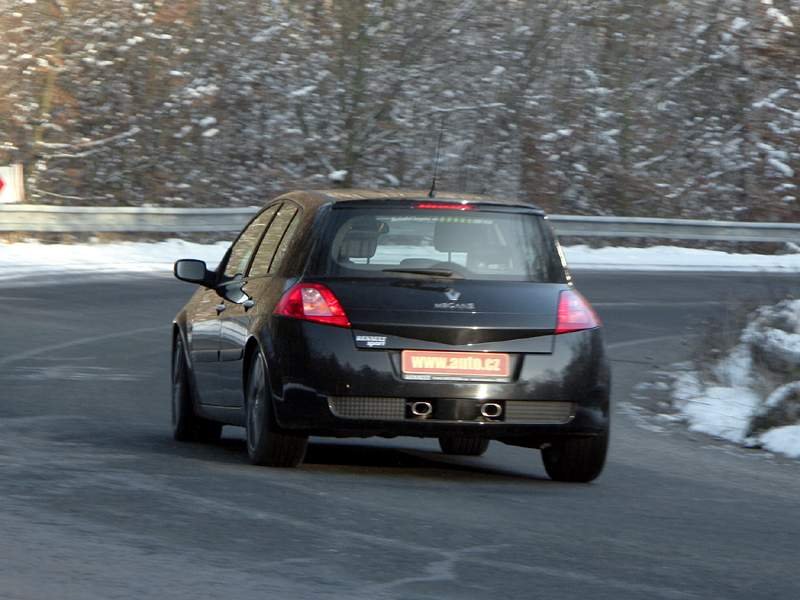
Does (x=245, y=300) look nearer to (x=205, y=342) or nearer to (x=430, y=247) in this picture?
(x=205, y=342)

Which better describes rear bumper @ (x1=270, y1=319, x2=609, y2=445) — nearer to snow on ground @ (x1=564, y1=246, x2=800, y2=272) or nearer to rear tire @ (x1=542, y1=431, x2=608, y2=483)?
rear tire @ (x1=542, y1=431, x2=608, y2=483)

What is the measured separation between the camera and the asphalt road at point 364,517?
595 centimetres

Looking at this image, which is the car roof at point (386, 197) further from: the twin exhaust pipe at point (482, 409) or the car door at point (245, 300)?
the twin exhaust pipe at point (482, 409)

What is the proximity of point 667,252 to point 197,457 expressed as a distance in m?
24.7

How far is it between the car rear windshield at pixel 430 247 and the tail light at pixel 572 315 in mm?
164

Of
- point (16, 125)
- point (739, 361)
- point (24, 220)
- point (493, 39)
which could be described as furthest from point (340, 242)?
point (493, 39)

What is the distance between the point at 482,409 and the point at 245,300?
1.58 metres

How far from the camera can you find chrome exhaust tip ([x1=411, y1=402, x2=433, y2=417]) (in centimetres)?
844

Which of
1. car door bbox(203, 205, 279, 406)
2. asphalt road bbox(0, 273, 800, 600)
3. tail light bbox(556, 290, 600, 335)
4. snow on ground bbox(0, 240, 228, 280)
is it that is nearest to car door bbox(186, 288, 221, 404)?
car door bbox(203, 205, 279, 406)

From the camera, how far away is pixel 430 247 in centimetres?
886

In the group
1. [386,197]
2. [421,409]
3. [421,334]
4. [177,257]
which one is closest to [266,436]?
[421,409]

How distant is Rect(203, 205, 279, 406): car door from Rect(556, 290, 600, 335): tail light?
1.74 meters

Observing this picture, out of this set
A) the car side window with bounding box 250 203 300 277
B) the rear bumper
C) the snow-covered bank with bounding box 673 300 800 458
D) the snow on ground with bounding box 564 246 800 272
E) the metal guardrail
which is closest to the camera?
the rear bumper

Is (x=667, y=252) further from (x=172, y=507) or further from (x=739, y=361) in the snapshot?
(x=172, y=507)
